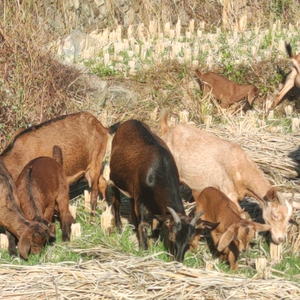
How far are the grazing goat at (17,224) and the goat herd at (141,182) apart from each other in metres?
0.01

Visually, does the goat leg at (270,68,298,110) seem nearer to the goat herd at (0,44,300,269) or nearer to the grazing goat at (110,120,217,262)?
the goat herd at (0,44,300,269)

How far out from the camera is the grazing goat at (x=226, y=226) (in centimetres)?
888

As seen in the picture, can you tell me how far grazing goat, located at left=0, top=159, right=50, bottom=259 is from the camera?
A: 8629 millimetres

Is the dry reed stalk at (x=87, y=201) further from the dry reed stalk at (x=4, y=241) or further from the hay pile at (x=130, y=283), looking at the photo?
the hay pile at (x=130, y=283)

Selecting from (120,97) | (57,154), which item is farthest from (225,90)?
(57,154)

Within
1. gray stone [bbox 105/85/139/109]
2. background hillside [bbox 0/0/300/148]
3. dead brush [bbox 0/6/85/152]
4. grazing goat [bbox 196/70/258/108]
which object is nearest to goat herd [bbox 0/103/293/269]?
dead brush [bbox 0/6/85/152]

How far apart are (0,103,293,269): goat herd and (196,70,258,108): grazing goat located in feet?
12.9

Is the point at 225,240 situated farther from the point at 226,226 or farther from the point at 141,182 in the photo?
the point at 141,182

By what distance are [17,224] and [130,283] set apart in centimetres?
196

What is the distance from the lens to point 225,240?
874 centimetres

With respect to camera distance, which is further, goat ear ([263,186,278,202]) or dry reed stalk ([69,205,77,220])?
dry reed stalk ([69,205,77,220])

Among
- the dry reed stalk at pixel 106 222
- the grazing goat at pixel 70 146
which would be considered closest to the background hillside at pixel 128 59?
the grazing goat at pixel 70 146

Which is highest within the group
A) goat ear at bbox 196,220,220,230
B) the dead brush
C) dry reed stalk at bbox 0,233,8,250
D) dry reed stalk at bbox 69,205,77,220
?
the dead brush

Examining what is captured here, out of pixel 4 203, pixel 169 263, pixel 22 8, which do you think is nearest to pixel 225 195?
pixel 169 263
